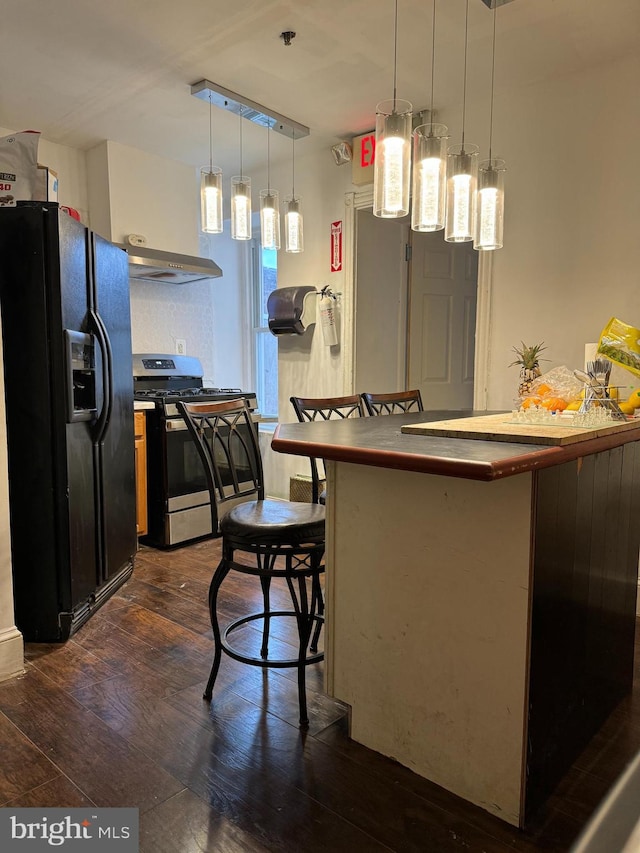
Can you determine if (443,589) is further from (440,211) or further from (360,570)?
(440,211)

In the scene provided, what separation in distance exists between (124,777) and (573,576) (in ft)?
4.16

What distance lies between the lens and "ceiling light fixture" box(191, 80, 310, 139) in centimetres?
296

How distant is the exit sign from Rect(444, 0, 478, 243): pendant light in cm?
162

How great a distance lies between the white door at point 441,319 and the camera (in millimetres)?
4234

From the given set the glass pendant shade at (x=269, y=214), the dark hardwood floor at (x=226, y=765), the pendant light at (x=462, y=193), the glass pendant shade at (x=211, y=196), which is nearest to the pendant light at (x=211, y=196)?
the glass pendant shade at (x=211, y=196)

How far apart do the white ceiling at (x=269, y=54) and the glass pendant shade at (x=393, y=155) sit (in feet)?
3.01

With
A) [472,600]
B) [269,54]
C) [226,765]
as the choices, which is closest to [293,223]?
[269,54]

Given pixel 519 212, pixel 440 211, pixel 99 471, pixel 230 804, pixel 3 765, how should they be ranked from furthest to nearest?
pixel 519 212 → pixel 99 471 → pixel 440 211 → pixel 3 765 → pixel 230 804

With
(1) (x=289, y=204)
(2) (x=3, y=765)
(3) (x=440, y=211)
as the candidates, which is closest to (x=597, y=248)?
(3) (x=440, y=211)

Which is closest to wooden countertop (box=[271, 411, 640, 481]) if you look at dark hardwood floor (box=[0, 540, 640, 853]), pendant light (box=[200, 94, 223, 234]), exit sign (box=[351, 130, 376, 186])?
dark hardwood floor (box=[0, 540, 640, 853])

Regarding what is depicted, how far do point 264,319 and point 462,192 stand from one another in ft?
10.6

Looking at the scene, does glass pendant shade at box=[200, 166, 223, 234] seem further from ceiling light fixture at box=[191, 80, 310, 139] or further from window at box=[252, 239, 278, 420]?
window at box=[252, 239, 278, 420]

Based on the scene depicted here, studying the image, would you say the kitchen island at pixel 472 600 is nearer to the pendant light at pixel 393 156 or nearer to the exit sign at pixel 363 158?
the pendant light at pixel 393 156

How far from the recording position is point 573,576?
1468mm
